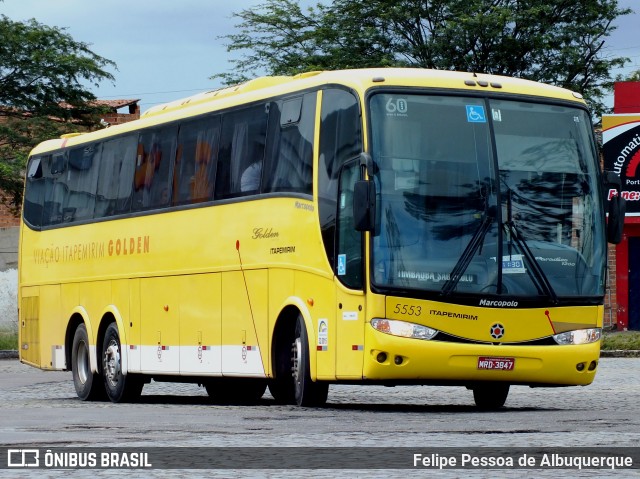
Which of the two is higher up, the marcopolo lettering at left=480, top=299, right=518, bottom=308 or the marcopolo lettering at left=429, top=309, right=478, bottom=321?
the marcopolo lettering at left=480, top=299, right=518, bottom=308

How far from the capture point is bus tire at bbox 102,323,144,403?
70.5 feet

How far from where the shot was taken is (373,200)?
15.8m

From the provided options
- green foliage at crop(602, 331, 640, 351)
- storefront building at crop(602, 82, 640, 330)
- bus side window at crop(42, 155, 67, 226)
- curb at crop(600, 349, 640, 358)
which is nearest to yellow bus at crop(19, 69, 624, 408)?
bus side window at crop(42, 155, 67, 226)

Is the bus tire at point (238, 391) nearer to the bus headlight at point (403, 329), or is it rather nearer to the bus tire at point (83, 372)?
the bus tire at point (83, 372)

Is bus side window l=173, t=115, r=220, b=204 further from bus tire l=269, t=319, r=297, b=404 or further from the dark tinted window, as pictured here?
the dark tinted window

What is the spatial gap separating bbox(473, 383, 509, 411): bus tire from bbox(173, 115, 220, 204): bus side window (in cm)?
404

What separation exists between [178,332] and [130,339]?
147 centimetres

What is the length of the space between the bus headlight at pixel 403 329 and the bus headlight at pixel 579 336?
4.96ft

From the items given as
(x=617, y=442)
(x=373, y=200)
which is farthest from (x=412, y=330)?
(x=617, y=442)

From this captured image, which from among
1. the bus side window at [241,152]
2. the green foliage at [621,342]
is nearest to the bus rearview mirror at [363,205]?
the bus side window at [241,152]

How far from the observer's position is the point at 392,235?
16.1 meters

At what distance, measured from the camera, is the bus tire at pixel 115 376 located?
21.5 m

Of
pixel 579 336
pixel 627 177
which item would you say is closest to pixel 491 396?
pixel 579 336

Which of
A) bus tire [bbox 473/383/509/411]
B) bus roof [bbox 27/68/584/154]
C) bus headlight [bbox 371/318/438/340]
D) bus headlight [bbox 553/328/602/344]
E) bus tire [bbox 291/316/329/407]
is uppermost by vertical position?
bus roof [bbox 27/68/584/154]
